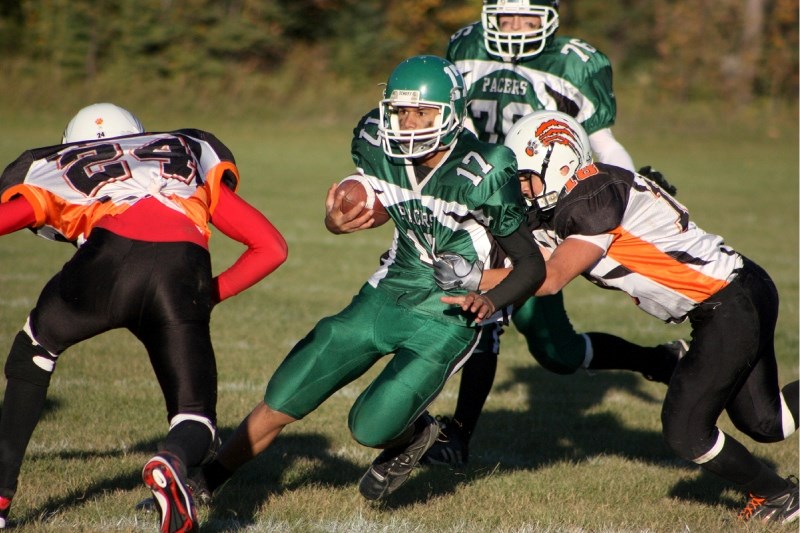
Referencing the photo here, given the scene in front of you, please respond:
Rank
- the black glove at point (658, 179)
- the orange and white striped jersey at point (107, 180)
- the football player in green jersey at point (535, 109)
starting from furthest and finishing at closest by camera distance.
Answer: the football player in green jersey at point (535, 109), the black glove at point (658, 179), the orange and white striped jersey at point (107, 180)

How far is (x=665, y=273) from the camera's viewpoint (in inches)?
152

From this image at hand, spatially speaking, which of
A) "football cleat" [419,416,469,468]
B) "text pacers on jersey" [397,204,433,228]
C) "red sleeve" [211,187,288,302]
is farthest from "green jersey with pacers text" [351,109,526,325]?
"football cleat" [419,416,469,468]

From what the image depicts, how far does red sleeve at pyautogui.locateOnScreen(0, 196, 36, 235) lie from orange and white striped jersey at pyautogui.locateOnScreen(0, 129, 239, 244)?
0.02 meters

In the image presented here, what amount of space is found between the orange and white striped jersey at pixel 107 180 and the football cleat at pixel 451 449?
176 centimetres

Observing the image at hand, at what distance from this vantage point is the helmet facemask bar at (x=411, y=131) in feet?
11.7

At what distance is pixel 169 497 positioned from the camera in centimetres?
289

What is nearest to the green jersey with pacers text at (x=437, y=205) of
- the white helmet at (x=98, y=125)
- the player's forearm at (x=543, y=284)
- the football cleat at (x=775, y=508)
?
the player's forearm at (x=543, y=284)

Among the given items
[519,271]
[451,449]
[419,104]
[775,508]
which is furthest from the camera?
[451,449]

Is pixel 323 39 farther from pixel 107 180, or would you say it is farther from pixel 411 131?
pixel 107 180

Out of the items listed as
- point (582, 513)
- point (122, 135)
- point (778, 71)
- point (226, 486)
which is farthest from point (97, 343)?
point (778, 71)

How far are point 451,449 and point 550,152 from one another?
1.60 metres

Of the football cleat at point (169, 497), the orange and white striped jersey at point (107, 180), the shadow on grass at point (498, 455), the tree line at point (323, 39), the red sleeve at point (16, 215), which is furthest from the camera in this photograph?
the tree line at point (323, 39)

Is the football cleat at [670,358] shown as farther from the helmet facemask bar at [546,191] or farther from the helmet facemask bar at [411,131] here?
the helmet facemask bar at [411,131]

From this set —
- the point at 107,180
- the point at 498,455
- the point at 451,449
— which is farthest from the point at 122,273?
the point at 498,455
